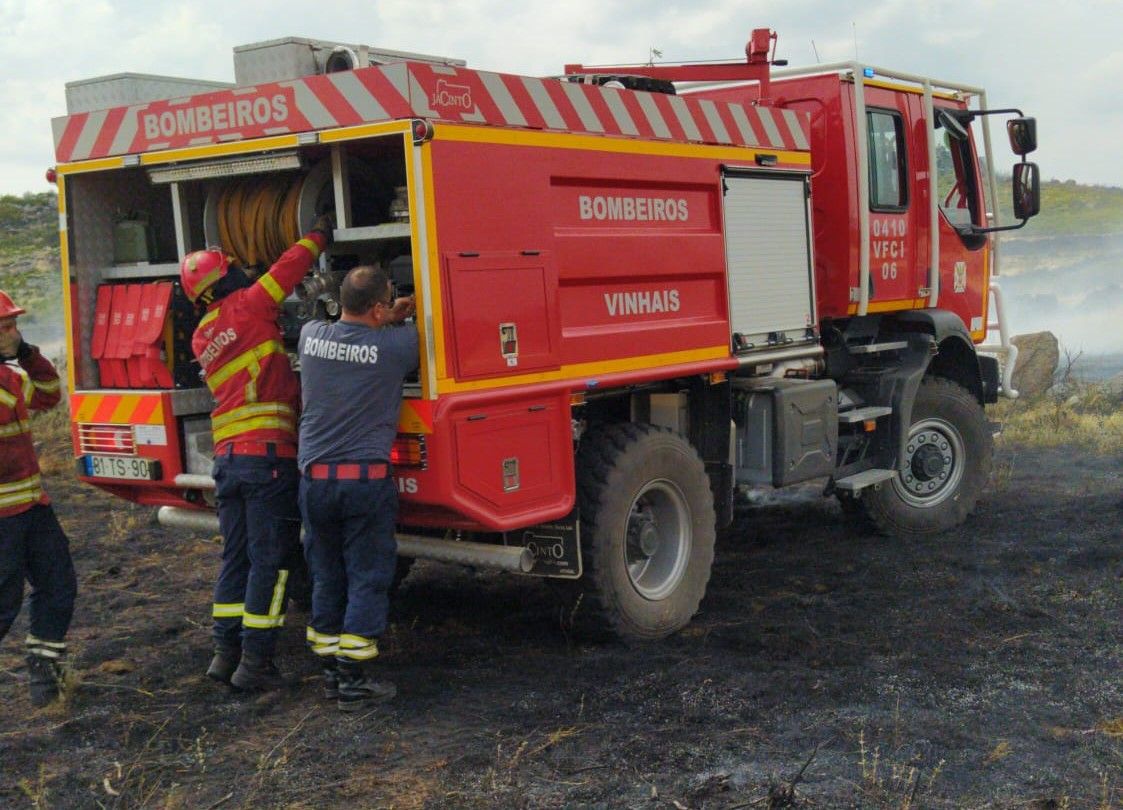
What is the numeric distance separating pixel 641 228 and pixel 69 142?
2.64 meters

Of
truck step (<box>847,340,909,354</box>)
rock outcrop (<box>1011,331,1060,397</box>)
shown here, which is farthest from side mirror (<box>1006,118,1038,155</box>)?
rock outcrop (<box>1011,331,1060,397</box>)

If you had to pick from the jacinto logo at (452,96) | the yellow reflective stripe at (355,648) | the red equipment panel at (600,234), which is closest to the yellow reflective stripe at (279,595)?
the yellow reflective stripe at (355,648)

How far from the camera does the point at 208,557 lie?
24.8 ft

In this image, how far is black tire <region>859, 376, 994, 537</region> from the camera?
7.63 meters

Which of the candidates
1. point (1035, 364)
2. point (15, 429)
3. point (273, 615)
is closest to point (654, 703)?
point (273, 615)

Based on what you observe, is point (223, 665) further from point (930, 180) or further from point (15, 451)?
point (930, 180)

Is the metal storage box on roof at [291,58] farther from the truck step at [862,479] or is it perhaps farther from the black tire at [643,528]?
the truck step at [862,479]

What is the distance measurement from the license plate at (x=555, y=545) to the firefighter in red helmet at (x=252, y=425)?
102 centimetres

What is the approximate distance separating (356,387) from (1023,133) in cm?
468

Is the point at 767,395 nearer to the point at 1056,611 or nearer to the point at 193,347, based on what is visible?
the point at 1056,611

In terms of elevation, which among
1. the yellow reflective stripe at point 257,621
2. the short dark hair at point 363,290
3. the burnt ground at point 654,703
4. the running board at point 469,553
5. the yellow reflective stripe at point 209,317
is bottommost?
the burnt ground at point 654,703

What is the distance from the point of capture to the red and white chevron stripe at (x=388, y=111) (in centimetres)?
457

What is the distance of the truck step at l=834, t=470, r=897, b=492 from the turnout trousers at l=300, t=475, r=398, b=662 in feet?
10.3

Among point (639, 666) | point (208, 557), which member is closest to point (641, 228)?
point (639, 666)
